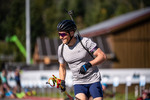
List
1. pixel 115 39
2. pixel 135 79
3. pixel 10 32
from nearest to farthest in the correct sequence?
pixel 135 79
pixel 115 39
pixel 10 32

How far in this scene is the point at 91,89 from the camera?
266 inches

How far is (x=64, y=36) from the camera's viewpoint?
6.67 m

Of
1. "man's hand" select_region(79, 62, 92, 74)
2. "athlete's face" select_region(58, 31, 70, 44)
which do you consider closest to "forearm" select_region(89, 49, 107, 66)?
"man's hand" select_region(79, 62, 92, 74)

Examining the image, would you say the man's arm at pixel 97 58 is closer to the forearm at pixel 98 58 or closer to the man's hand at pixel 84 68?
the forearm at pixel 98 58

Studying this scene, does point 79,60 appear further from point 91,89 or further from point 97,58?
point 91,89

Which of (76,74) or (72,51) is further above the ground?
(72,51)

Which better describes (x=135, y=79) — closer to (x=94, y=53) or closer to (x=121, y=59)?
(x=121, y=59)

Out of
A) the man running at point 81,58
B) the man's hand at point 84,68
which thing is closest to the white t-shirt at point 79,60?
the man running at point 81,58

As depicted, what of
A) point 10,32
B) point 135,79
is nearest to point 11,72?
point 135,79

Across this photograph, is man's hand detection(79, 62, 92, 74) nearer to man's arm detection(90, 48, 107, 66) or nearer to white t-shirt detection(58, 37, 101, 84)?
man's arm detection(90, 48, 107, 66)

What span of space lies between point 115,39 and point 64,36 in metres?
22.0

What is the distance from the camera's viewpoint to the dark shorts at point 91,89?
6.70 m

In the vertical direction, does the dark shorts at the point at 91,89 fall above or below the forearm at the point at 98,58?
below

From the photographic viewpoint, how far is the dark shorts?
22.0 feet
